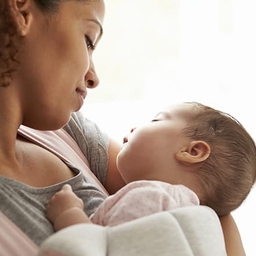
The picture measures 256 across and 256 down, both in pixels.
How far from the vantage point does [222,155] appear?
1.34 m

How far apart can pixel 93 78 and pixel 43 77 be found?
13cm

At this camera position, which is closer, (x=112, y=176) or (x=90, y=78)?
(x=90, y=78)

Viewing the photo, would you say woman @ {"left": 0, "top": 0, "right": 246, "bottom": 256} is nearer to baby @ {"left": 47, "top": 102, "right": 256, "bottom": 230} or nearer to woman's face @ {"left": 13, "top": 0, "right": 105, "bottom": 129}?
woman's face @ {"left": 13, "top": 0, "right": 105, "bottom": 129}

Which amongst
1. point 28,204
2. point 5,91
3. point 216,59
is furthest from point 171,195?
point 216,59

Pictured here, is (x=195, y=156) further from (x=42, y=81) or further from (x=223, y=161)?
(x=42, y=81)

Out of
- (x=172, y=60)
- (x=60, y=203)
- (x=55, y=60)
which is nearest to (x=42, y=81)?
(x=55, y=60)

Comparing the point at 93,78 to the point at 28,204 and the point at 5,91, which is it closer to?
the point at 5,91

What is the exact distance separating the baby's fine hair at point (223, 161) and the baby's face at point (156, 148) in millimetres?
28

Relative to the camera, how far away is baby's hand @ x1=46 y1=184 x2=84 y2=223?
1.11 m

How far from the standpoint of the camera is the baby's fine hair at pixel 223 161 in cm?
→ 132

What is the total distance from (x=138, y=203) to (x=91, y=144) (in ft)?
1.20

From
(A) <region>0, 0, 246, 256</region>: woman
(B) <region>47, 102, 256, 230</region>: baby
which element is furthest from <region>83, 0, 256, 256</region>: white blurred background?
(A) <region>0, 0, 246, 256</region>: woman

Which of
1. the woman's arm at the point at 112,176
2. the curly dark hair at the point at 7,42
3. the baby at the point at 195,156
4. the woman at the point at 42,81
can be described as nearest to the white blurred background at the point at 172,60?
the woman's arm at the point at 112,176

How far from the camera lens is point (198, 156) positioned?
4.31ft
